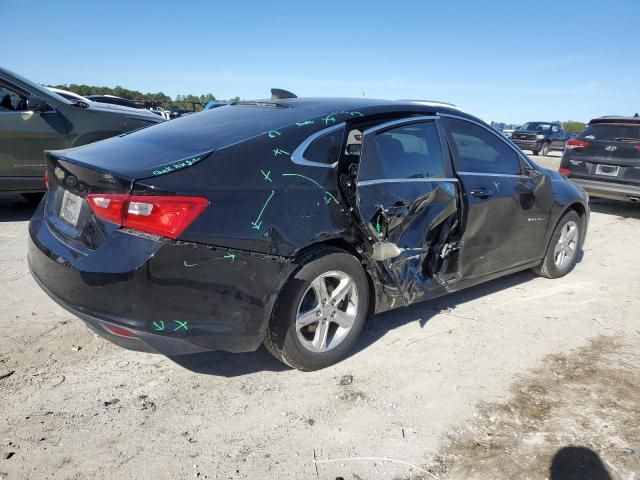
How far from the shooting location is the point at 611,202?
10477 mm

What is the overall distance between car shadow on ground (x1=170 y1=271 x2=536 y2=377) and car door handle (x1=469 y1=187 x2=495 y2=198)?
3.21 feet

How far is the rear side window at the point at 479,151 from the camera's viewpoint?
392 cm

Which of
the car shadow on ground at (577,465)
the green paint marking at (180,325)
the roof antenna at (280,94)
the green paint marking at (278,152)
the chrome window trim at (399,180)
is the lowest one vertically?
the car shadow on ground at (577,465)

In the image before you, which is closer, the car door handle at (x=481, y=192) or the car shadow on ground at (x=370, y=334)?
the car shadow on ground at (x=370, y=334)

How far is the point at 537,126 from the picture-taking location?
2439cm

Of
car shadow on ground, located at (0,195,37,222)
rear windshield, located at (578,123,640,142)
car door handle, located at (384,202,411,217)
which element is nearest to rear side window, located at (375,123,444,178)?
car door handle, located at (384,202,411,217)

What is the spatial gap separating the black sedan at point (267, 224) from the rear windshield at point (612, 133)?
5549 mm

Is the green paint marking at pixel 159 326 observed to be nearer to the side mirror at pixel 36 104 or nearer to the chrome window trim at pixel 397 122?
the chrome window trim at pixel 397 122

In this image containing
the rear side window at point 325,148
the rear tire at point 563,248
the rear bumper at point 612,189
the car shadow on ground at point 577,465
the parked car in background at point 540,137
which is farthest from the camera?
the parked car in background at point 540,137

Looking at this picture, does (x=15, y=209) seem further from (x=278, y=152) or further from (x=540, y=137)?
(x=540, y=137)

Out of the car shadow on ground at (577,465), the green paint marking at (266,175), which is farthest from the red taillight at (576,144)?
the green paint marking at (266,175)

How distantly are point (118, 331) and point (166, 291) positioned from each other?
316 millimetres

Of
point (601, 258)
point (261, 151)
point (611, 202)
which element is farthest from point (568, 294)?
point (611, 202)

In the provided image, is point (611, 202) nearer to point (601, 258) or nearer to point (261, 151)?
point (601, 258)
